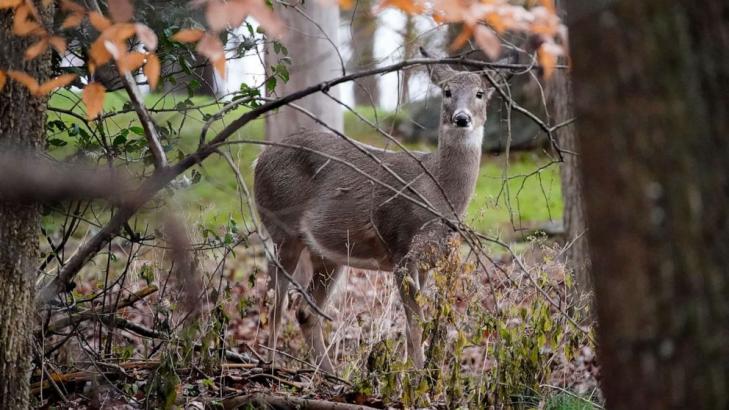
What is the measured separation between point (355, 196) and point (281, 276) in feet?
3.02

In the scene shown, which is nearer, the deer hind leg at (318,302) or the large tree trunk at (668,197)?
the large tree trunk at (668,197)

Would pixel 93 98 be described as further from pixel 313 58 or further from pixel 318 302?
pixel 313 58

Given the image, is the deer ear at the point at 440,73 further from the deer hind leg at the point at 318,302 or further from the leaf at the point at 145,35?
the leaf at the point at 145,35

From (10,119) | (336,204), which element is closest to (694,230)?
(10,119)

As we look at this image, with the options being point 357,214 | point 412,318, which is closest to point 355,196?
point 357,214

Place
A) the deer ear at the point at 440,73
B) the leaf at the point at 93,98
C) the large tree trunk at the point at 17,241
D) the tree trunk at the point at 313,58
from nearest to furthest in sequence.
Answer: the leaf at the point at 93,98 < the large tree trunk at the point at 17,241 < the deer ear at the point at 440,73 < the tree trunk at the point at 313,58

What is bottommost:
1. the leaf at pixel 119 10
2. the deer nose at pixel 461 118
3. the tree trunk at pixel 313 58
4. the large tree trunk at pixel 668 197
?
the large tree trunk at pixel 668 197

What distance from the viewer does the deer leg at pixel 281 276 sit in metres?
7.54

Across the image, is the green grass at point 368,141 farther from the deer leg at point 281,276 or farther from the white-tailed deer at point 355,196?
the deer leg at point 281,276

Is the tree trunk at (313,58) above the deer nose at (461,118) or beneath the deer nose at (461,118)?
above

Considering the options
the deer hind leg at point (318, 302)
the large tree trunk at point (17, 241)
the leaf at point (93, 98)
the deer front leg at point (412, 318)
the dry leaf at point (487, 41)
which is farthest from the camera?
the deer hind leg at point (318, 302)

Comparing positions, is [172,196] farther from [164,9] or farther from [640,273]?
[640,273]

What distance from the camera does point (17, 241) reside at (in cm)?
413

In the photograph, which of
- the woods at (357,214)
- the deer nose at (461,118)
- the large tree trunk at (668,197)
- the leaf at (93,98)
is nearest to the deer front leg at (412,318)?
the woods at (357,214)
